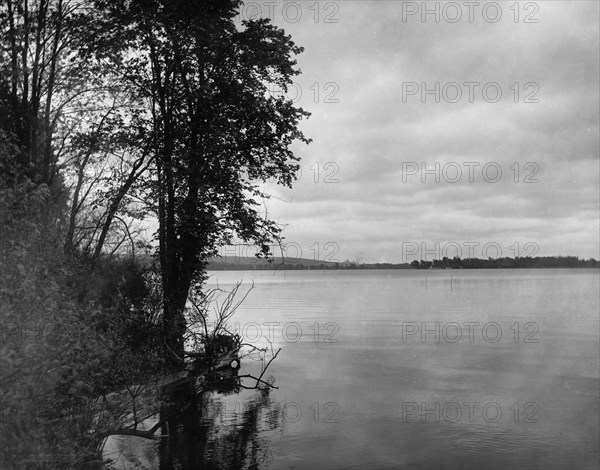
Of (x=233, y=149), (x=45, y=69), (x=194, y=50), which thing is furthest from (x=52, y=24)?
(x=233, y=149)

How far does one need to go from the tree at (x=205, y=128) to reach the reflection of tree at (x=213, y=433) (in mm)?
3064

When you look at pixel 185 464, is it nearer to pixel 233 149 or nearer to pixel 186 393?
pixel 186 393

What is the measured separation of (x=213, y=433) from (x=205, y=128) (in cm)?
1465

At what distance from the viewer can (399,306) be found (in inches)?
4257

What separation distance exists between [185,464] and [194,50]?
19.8 m

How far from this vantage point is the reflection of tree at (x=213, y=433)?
19.4 m

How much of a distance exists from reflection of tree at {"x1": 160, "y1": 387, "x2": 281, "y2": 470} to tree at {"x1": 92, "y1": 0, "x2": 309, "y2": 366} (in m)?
3.06

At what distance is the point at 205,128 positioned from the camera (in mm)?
28984
